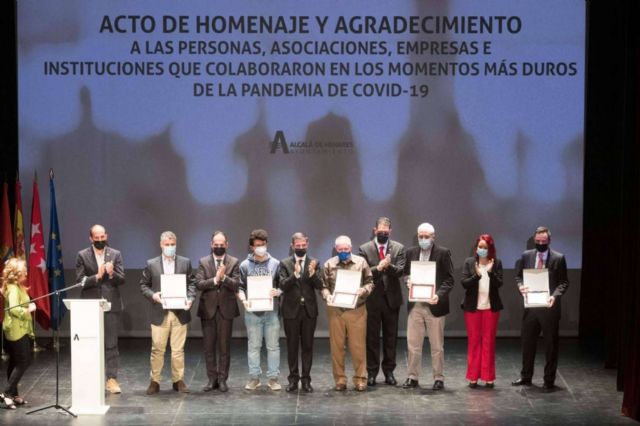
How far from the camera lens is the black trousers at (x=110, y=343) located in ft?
31.4

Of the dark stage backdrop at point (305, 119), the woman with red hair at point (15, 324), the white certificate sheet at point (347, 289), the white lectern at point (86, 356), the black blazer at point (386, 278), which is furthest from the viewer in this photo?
the dark stage backdrop at point (305, 119)

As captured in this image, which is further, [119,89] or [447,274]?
[119,89]

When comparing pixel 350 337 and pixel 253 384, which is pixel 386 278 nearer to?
pixel 350 337

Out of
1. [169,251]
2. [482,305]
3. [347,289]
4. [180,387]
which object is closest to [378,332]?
[347,289]

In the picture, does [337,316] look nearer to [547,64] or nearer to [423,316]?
[423,316]

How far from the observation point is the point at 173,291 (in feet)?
30.9

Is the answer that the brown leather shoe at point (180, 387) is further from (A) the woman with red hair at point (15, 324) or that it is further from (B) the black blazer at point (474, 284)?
(B) the black blazer at point (474, 284)

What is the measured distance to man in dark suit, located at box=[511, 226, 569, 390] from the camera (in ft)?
31.5

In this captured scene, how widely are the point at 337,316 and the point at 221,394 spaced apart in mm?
1266

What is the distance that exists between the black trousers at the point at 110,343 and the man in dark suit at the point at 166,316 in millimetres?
372

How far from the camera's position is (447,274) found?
9.65 meters

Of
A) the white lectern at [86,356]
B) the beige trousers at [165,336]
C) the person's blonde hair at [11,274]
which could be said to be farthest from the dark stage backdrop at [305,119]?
the white lectern at [86,356]

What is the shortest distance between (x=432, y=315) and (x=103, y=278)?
3.02m

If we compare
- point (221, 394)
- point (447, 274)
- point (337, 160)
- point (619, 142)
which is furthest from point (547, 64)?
point (221, 394)
